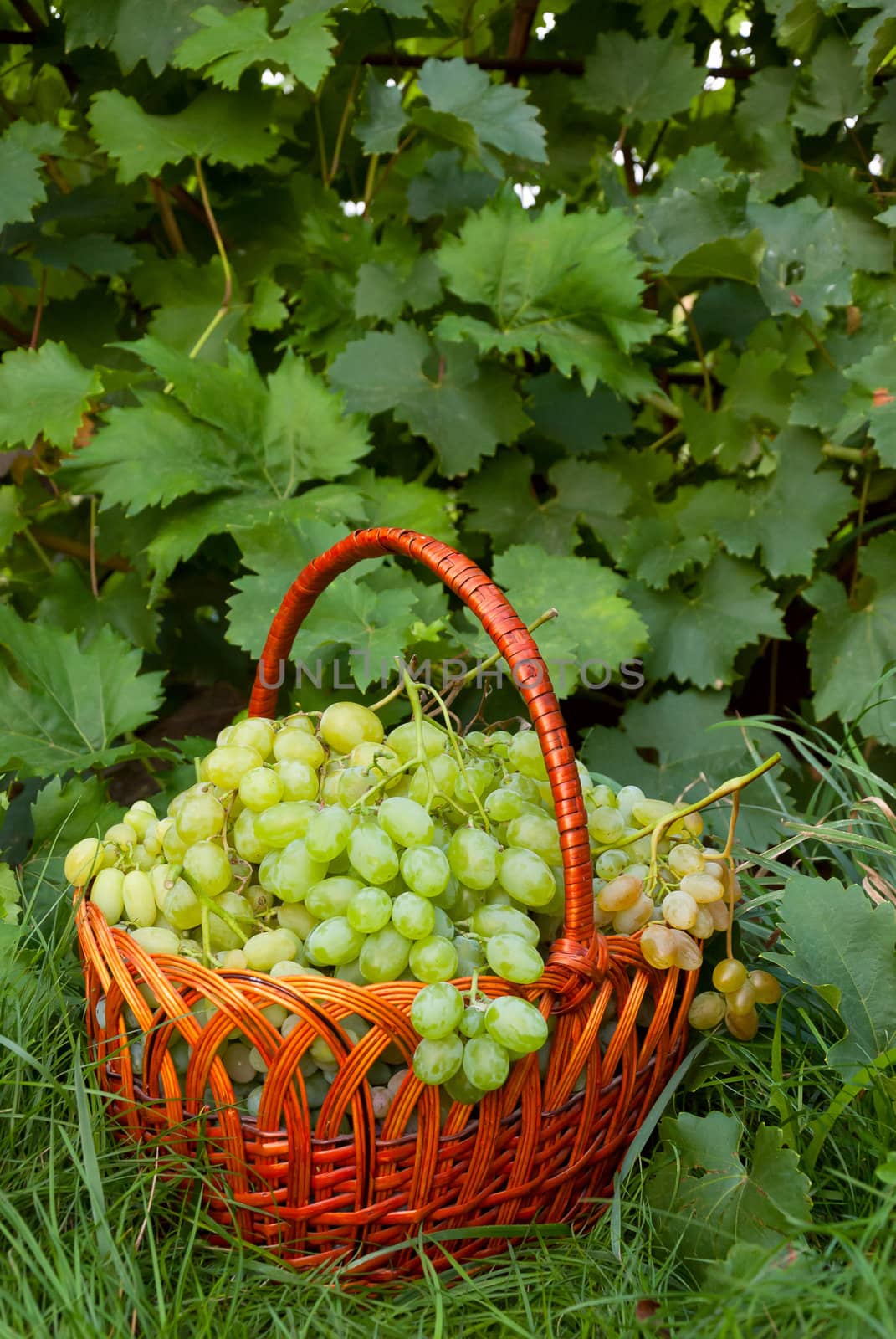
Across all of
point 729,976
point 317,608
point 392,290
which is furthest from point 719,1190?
point 392,290

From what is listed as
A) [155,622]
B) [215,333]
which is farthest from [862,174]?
[155,622]

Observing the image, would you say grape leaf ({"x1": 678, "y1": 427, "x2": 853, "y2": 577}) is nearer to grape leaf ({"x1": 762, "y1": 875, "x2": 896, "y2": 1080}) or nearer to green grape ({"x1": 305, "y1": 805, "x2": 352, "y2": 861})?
grape leaf ({"x1": 762, "y1": 875, "x2": 896, "y2": 1080})

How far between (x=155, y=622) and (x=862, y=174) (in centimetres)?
119

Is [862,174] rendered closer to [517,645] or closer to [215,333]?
[215,333]

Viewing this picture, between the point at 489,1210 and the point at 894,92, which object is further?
the point at 894,92

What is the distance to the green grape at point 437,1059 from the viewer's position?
0.64 meters

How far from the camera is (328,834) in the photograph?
0.71 meters

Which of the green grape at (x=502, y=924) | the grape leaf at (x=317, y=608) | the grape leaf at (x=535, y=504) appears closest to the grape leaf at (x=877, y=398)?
the grape leaf at (x=535, y=504)

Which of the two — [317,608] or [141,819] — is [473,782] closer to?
[141,819]

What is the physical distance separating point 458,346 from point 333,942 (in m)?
0.94

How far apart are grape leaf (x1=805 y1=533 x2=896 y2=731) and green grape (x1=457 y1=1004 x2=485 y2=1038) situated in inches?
32.9

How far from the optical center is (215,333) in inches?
58.1

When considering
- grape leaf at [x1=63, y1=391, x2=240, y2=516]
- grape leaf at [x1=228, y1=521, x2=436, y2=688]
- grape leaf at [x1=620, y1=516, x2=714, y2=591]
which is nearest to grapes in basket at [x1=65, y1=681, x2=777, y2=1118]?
grape leaf at [x1=228, y1=521, x2=436, y2=688]

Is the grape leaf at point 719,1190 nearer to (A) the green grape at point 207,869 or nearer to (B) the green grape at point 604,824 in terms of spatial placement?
(B) the green grape at point 604,824
